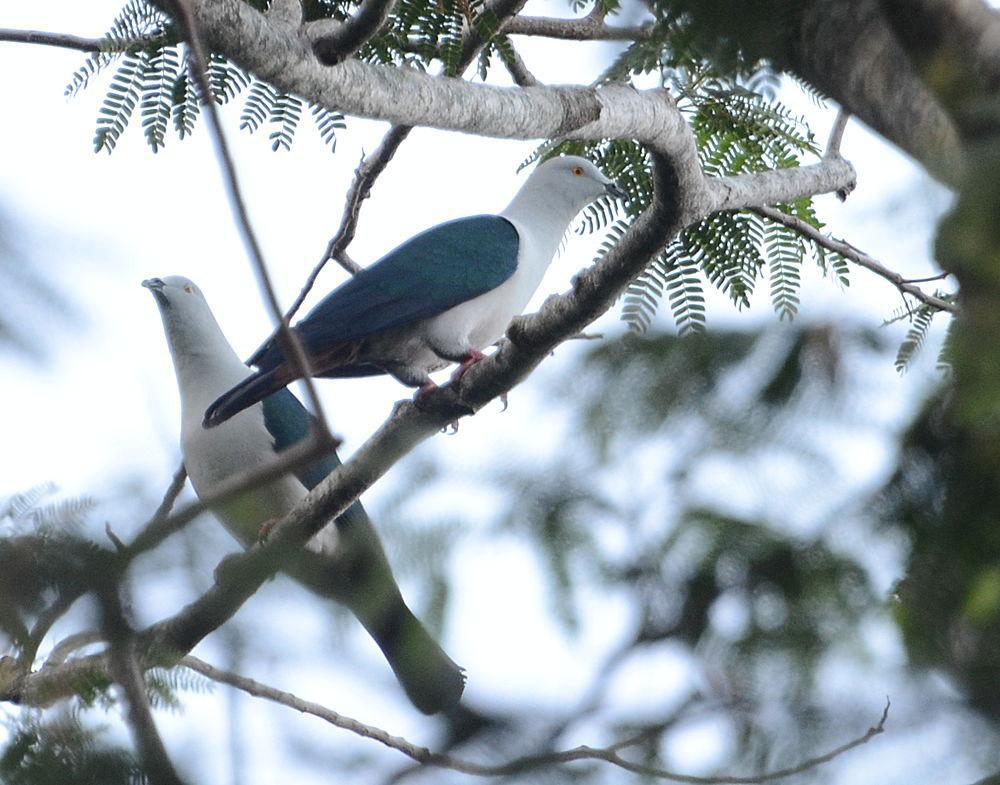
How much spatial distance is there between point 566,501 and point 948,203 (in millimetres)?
759

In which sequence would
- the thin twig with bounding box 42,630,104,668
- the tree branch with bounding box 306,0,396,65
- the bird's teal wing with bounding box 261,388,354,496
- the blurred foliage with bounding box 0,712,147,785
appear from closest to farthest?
the thin twig with bounding box 42,630,104,668
the blurred foliage with bounding box 0,712,147,785
the tree branch with bounding box 306,0,396,65
the bird's teal wing with bounding box 261,388,354,496

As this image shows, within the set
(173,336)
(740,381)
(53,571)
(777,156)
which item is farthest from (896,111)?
(173,336)

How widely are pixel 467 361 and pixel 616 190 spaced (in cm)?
93

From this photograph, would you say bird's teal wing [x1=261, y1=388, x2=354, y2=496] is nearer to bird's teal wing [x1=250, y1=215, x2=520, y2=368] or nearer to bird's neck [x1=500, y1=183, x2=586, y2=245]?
bird's teal wing [x1=250, y1=215, x2=520, y2=368]

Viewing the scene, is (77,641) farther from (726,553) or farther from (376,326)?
(376,326)

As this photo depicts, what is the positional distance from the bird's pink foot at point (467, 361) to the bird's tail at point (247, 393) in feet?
2.20

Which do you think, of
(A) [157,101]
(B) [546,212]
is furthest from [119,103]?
(B) [546,212]

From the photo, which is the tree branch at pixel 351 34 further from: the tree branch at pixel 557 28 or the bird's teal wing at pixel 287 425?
the bird's teal wing at pixel 287 425

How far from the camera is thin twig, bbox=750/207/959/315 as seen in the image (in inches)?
171

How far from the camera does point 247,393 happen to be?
4605 millimetres

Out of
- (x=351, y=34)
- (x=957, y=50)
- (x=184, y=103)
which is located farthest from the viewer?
(x=184, y=103)

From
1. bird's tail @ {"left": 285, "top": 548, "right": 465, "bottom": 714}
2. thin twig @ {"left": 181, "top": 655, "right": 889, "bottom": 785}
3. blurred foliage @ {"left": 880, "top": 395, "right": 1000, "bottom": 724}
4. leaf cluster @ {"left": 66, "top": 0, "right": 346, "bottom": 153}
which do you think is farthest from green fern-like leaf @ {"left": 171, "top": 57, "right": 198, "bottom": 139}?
blurred foliage @ {"left": 880, "top": 395, "right": 1000, "bottom": 724}

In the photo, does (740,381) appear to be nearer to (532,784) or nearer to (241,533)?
(532,784)

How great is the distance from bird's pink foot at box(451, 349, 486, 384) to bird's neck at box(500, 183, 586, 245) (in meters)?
0.83
